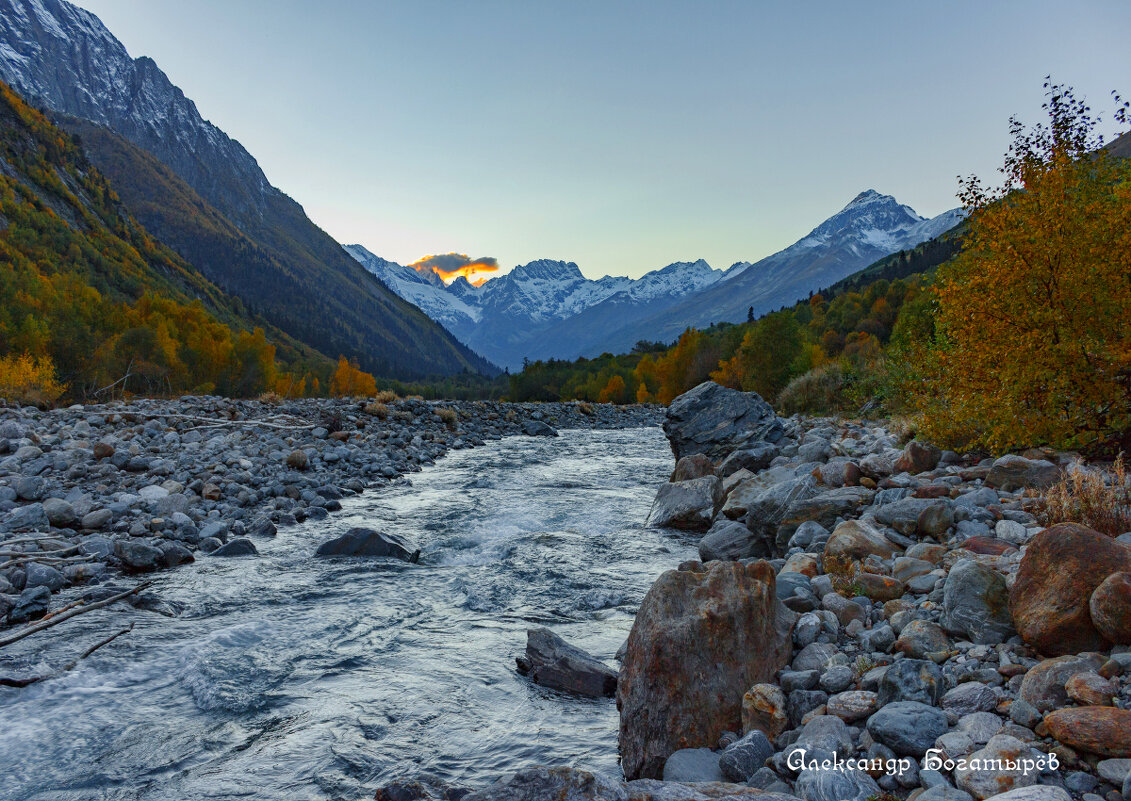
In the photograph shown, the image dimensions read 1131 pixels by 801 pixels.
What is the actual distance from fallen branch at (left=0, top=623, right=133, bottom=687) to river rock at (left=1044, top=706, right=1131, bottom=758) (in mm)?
8637

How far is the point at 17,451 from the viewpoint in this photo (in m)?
13.9

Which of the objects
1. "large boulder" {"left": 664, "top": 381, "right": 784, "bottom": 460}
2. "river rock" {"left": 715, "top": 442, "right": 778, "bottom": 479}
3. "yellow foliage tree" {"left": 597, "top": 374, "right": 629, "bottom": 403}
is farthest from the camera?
"yellow foliage tree" {"left": 597, "top": 374, "right": 629, "bottom": 403}

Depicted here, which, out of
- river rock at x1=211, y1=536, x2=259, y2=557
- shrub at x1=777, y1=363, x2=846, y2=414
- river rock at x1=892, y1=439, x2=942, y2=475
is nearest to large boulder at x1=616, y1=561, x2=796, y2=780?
river rock at x1=892, y1=439, x2=942, y2=475

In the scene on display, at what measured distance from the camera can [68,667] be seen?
6.26m

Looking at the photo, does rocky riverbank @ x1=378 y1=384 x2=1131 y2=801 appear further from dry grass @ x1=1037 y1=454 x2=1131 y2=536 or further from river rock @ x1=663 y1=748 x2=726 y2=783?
dry grass @ x1=1037 y1=454 x2=1131 y2=536

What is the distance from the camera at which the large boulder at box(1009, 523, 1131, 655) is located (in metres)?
4.01

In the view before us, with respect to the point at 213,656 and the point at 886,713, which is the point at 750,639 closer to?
the point at 886,713

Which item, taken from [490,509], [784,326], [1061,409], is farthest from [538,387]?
[1061,409]

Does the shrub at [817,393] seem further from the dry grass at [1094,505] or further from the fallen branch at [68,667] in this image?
the fallen branch at [68,667]

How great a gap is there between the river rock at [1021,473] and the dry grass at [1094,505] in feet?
4.91

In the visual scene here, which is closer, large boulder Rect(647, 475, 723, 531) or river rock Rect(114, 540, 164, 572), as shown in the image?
river rock Rect(114, 540, 164, 572)

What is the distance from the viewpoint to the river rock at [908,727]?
3.65 meters

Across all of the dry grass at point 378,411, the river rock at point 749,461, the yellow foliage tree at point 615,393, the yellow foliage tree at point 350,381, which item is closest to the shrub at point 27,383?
the dry grass at point 378,411

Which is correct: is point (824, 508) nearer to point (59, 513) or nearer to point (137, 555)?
point (137, 555)
